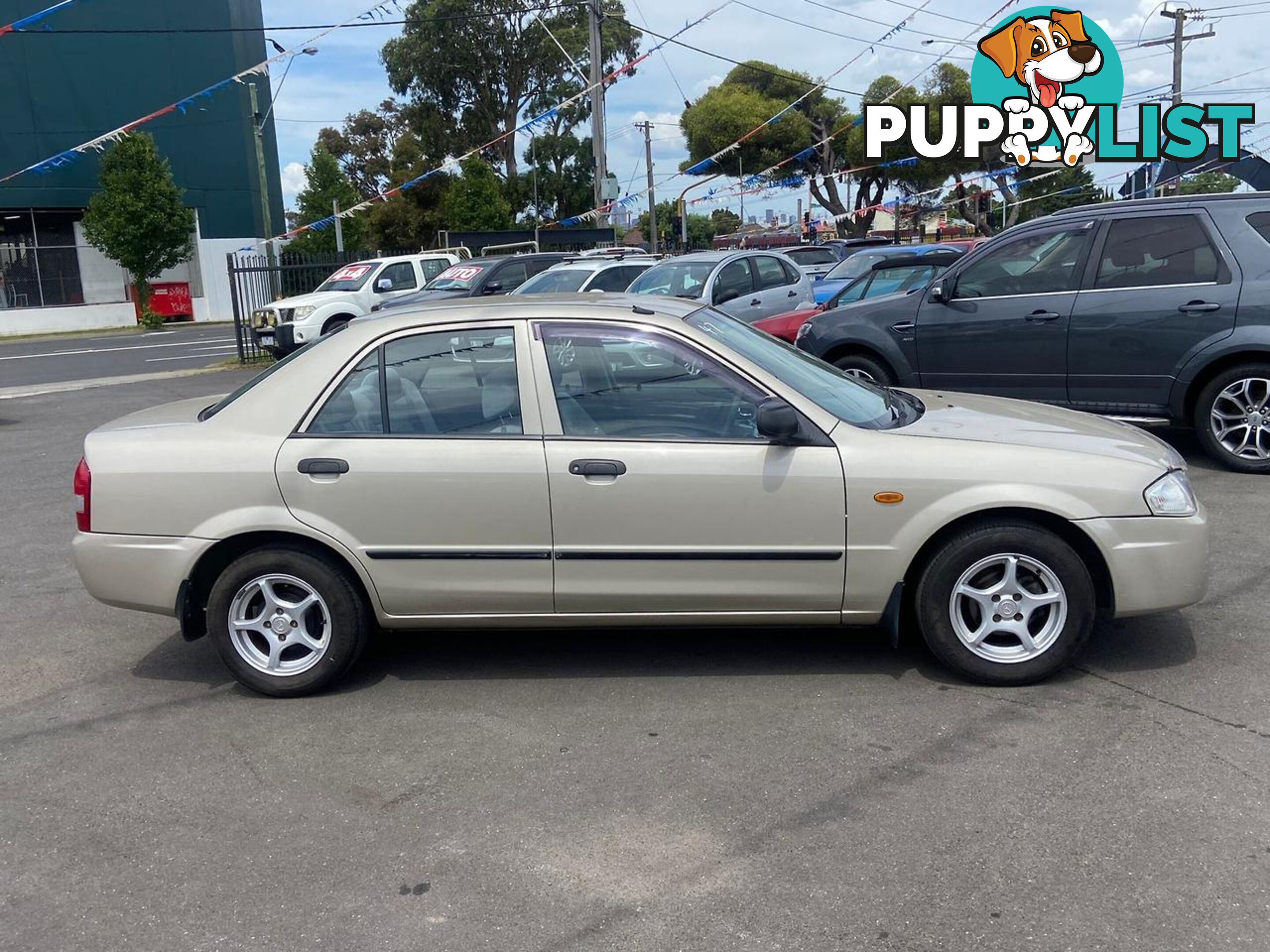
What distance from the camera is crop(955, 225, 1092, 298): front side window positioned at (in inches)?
334

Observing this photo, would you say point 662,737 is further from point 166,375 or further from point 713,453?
point 166,375

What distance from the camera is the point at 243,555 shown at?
4.77m

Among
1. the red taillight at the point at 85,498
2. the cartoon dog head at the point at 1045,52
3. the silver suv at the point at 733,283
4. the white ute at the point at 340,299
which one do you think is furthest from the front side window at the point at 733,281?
the cartoon dog head at the point at 1045,52

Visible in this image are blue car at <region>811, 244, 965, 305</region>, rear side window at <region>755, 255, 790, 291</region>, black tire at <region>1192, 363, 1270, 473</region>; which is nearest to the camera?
black tire at <region>1192, 363, 1270, 473</region>

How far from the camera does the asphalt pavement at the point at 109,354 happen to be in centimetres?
2077

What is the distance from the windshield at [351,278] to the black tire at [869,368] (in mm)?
13294

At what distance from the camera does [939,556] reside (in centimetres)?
454

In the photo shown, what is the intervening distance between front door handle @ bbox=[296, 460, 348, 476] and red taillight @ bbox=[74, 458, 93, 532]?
0.90m

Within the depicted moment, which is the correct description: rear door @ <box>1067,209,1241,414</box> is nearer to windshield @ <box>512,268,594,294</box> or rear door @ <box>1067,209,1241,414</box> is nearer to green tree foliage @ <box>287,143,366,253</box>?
windshield @ <box>512,268,594,294</box>

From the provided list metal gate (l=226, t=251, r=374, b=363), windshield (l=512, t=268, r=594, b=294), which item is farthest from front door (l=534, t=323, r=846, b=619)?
metal gate (l=226, t=251, r=374, b=363)

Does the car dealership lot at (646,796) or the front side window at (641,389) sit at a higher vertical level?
the front side window at (641,389)

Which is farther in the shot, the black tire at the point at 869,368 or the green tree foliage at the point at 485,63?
the green tree foliage at the point at 485,63

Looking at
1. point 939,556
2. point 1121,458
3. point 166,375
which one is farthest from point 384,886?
point 166,375

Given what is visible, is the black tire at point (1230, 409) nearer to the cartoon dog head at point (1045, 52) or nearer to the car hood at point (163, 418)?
the car hood at point (163, 418)
